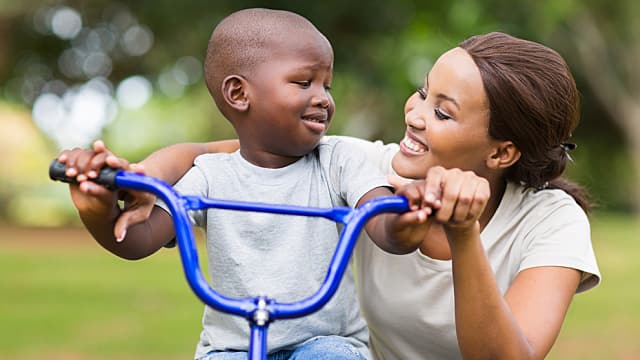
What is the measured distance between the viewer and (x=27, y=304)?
1086 centimetres

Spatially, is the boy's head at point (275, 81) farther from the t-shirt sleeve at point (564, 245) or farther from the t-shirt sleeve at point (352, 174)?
the t-shirt sleeve at point (564, 245)

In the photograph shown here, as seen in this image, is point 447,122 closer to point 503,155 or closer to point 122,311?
point 503,155

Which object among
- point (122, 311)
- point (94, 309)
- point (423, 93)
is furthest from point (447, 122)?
point (94, 309)

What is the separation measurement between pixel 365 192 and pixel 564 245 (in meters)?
0.68

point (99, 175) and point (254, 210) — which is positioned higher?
point (99, 175)

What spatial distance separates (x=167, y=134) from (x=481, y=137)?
41909 millimetres

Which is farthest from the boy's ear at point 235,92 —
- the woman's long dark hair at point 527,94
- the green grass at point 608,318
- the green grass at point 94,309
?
the green grass at point 94,309

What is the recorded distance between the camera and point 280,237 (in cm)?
295

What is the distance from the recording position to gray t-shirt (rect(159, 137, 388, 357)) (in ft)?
9.62

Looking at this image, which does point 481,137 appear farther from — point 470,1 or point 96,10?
point 96,10

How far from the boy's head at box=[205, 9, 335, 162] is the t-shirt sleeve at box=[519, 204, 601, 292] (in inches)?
29.6

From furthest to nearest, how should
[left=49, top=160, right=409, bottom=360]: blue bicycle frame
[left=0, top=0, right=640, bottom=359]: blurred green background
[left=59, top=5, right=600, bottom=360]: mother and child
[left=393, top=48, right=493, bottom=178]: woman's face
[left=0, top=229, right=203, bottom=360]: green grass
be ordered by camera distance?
[left=0, top=0, right=640, bottom=359]: blurred green background
[left=0, top=229, right=203, bottom=360]: green grass
[left=393, top=48, right=493, bottom=178]: woman's face
[left=59, top=5, right=600, bottom=360]: mother and child
[left=49, top=160, right=409, bottom=360]: blue bicycle frame

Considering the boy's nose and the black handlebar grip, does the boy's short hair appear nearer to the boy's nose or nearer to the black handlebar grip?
the boy's nose

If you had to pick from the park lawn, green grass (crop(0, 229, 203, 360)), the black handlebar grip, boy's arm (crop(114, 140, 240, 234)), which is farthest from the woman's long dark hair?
green grass (crop(0, 229, 203, 360))
